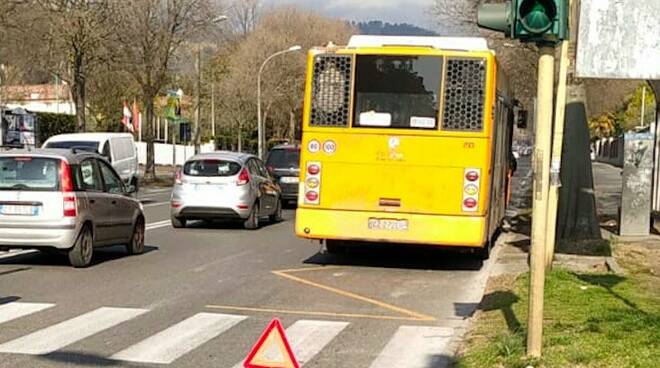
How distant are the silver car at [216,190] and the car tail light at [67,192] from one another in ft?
22.6

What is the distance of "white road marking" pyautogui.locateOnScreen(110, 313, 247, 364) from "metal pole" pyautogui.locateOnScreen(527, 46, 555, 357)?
9.65 feet

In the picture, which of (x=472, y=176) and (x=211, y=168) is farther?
(x=211, y=168)

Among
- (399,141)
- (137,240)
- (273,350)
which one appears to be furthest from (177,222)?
(273,350)

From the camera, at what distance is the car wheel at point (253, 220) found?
20.5 metres

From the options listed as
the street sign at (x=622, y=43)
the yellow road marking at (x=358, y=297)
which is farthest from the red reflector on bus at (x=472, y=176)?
the yellow road marking at (x=358, y=297)

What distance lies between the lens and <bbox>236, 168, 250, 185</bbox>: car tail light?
66.0 feet

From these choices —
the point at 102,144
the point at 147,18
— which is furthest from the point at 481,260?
the point at 147,18

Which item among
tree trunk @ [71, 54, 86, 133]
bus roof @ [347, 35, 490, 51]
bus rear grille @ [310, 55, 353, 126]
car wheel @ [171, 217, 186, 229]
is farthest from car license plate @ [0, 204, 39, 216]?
tree trunk @ [71, 54, 86, 133]

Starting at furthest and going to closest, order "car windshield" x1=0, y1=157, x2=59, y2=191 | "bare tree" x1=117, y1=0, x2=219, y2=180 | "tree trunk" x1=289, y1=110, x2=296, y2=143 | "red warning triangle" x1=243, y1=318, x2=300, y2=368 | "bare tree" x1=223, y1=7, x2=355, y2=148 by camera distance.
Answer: "tree trunk" x1=289, y1=110, x2=296, y2=143 < "bare tree" x1=223, y1=7, x2=355, y2=148 < "bare tree" x1=117, y1=0, x2=219, y2=180 < "car windshield" x1=0, y1=157, x2=59, y2=191 < "red warning triangle" x1=243, y1=318, x2=300, y2=368

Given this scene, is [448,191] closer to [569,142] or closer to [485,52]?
[485,52]

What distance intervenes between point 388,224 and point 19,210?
5027 mm

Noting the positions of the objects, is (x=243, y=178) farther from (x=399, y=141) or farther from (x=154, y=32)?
(x=154, y=32)

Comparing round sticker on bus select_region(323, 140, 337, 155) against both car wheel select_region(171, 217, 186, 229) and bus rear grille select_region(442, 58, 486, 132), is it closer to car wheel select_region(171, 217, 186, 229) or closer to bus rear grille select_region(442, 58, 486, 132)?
bus rear grille select_region(442, 58, 486, 132)

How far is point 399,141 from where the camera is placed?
44.5ft
